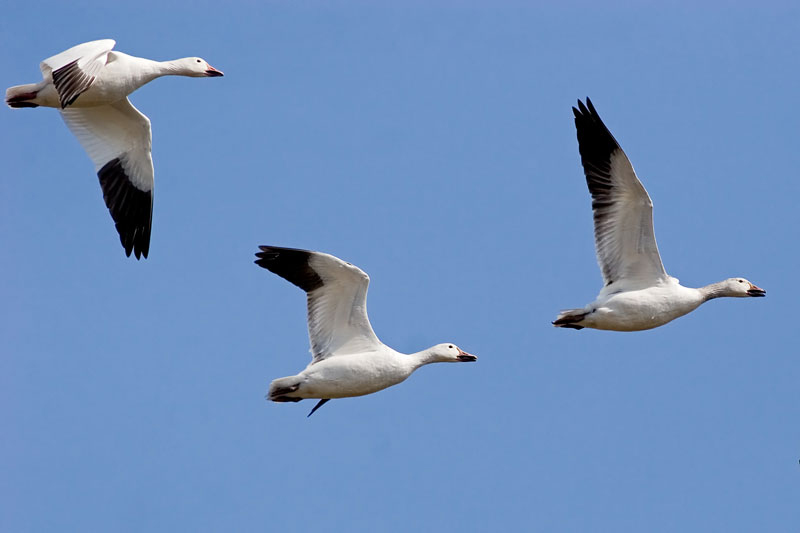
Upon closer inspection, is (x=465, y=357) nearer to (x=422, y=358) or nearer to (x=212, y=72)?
(x=422, y=358)

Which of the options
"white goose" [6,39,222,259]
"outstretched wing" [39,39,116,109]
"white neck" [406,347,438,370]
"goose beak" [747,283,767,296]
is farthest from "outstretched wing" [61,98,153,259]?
"goose beak" [747,283,767,296]

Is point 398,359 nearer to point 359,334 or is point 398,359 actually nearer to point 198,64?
point 359,334

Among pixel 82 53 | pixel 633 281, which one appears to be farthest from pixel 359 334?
pixel 82 53

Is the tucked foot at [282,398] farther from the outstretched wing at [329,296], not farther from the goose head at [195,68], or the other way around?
the goose head at [195,68]

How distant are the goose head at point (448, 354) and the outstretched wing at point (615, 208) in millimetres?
1640

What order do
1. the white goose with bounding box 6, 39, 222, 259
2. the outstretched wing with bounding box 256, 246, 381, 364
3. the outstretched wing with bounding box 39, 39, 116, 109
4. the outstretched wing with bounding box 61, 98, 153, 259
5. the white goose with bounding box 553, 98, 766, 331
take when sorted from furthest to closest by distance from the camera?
1. the outstretched wing with bounding box 61, 98, 153, 259
2. the white goose with bounding box 553, 98, 766, 331
3. the white goose with bounding box 6, 39, 222, 259
4. the outstretched wing with bounding box 256, 246, 381, 364
5. the outstretched wing with bounding box 39, 39, 116, 109

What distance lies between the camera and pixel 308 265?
12.1 meters

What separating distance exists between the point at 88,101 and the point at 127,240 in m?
1.69

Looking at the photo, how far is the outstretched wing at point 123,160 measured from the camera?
44.5 feet

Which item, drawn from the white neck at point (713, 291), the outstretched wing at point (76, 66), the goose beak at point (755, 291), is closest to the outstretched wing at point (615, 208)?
the white neck at point (713, 291)

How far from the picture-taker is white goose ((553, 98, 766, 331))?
12859 millimetres

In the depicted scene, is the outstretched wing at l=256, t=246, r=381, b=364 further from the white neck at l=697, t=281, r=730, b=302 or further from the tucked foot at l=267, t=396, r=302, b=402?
the white neck at l=697, t=281, r=730, b=302

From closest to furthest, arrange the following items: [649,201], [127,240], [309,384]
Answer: [309,384] < [649,201] < [127,240]

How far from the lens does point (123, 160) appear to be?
45.1ft
